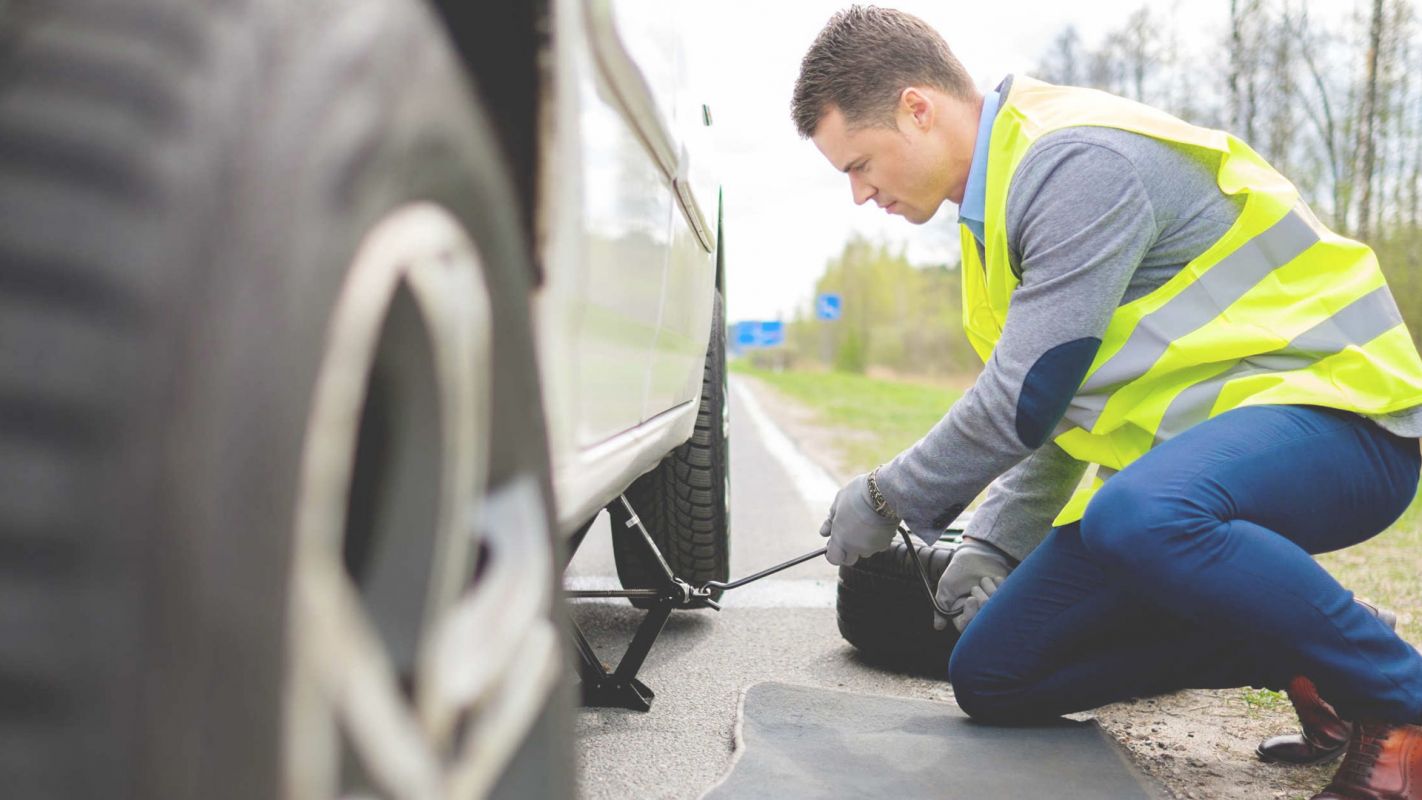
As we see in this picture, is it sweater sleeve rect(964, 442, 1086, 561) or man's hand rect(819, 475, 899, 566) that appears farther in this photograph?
sweater sleeve rect(964, 442, 1086, 561)

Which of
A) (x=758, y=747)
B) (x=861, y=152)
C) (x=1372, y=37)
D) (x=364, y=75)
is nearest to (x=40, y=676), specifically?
(x=364, y=75)

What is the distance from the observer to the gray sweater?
7.38 feet

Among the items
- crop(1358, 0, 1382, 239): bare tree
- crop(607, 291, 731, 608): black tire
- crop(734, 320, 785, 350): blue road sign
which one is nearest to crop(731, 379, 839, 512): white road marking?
crop(607, 291, 731, 608): black tire

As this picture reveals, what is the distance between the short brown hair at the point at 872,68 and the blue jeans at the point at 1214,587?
90cm

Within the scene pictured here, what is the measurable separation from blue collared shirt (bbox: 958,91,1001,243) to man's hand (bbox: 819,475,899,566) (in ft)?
1.85

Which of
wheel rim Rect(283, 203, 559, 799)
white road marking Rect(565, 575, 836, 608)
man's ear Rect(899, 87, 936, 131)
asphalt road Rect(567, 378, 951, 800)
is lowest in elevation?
white road marking Rect(565, 575, 836, 608)

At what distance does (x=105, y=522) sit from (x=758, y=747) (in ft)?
6.46

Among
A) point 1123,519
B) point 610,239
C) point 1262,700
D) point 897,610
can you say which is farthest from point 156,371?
point 1262,700

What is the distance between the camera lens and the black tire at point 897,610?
2947mm

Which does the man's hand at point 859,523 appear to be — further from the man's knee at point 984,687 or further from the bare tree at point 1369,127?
the bare tree at point 1369,127

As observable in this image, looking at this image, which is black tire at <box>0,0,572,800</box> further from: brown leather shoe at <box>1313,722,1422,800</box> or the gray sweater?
brown leather shoe at <box>1313,722,1422,800</box>

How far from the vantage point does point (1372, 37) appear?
682 inches

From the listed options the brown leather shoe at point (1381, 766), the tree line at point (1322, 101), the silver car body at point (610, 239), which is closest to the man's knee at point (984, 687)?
the brown leather shoe at point (1381, 766)

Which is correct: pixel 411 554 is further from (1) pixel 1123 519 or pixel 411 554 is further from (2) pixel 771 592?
(2) pixel 771 592
